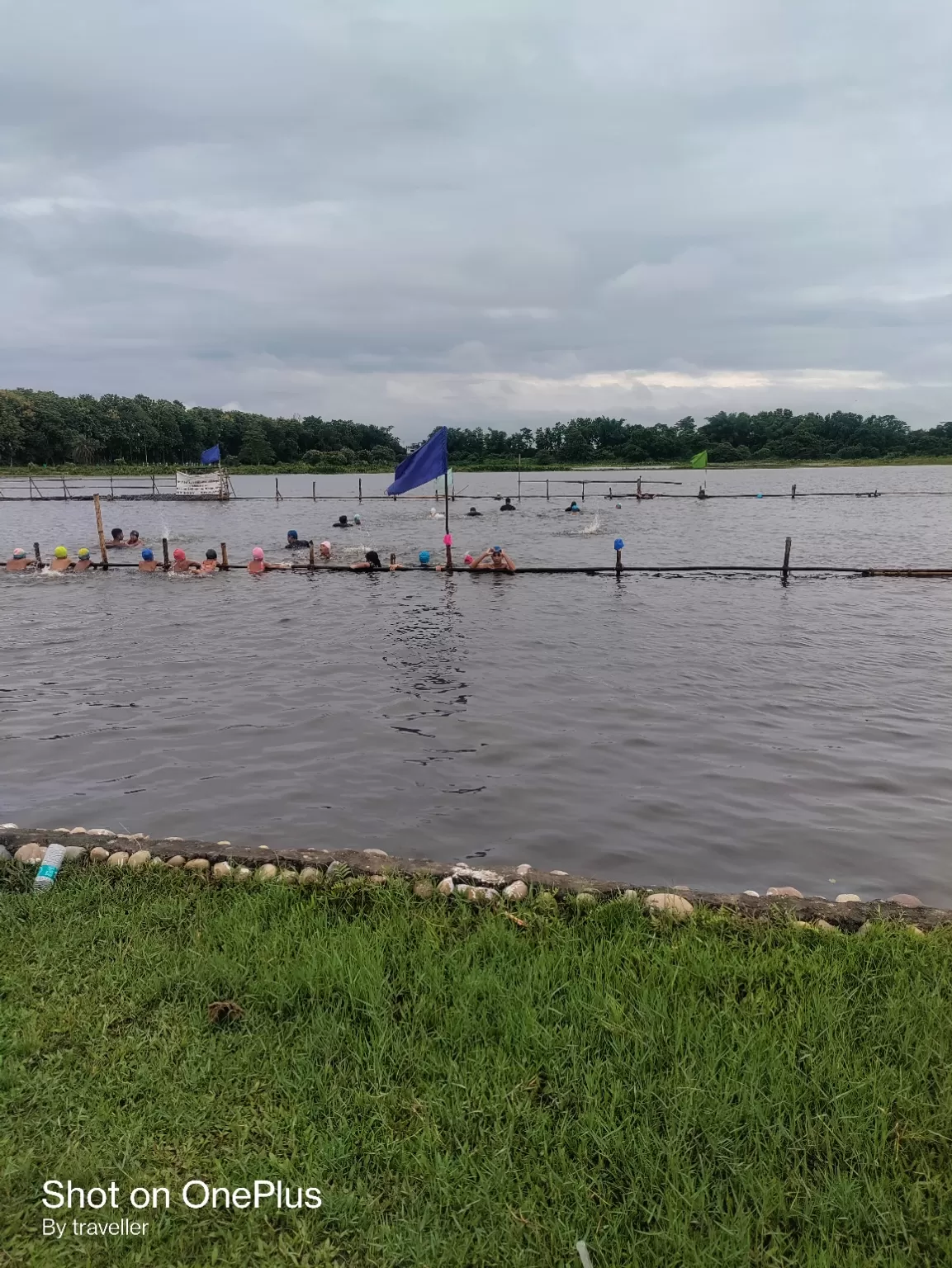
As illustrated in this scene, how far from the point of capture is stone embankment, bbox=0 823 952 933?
4789 millimetres

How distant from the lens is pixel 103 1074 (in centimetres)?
340

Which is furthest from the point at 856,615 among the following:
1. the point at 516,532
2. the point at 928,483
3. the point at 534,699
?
the point at 928,483

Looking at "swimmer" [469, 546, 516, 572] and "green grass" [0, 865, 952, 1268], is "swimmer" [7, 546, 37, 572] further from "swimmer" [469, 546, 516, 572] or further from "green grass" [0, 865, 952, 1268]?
"green grass" [0, 865, 952, 1268]

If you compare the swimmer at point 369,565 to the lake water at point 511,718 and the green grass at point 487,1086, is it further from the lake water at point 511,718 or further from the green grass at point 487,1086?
the green grass at point 487,1086

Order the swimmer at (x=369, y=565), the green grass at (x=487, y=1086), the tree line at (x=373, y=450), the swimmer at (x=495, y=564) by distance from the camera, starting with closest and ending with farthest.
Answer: the green grass at (x=487, y=1086) < the swimmer at (x=495, y=564) < the swimmer at (x=369, y=565) < the tree line at (x=373, y=450)

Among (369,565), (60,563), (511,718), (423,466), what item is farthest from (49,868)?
(60,563)

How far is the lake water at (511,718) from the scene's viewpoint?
24.3ft

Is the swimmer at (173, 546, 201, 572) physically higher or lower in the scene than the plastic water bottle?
lower

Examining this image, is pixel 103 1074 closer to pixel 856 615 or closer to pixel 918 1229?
pixel 918 1229

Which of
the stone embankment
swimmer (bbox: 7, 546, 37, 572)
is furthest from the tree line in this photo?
the stone embankment

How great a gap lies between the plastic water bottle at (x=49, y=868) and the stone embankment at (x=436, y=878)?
0.62 ft

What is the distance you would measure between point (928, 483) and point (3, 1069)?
10161 cm

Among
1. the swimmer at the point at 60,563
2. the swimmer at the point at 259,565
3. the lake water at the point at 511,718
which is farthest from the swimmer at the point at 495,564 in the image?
the swimmer at the point at 60,563

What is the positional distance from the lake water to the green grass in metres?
2.52
